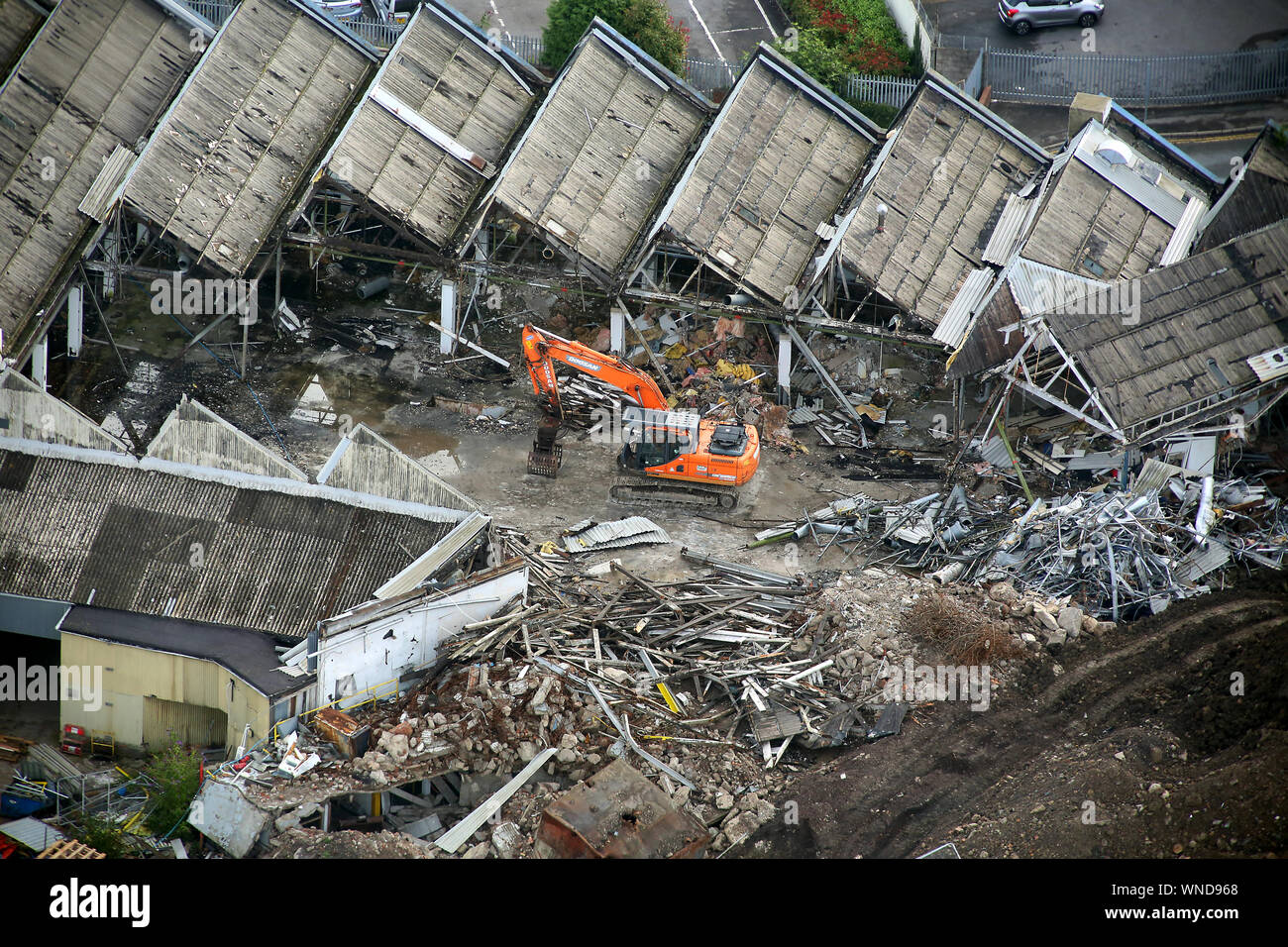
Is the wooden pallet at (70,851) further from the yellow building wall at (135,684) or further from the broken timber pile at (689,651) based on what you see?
the broken timber pile at (689,651)

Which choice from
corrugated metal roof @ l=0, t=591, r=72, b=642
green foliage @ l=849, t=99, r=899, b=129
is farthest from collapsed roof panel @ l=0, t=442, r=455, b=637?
green foliage @ l=849, t=99, r=899, b=129

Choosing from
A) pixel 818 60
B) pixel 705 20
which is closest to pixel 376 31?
pixel 705 20

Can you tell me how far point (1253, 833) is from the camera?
26703 mm

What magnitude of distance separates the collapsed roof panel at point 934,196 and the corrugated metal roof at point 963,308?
0.23 meters

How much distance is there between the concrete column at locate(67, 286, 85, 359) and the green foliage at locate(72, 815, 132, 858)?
19.7m

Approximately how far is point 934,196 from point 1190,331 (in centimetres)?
881

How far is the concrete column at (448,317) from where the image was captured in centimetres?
4653

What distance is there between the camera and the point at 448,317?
1849 inches

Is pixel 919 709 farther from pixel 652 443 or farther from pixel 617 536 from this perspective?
pixel 652 443

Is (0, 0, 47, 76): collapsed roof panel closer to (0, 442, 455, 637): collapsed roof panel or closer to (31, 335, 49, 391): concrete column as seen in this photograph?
(31, 335, 49, 391): concrete column

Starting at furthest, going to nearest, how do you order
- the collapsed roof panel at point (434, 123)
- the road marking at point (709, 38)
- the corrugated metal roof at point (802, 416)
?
the road marking at point (709, 38)
the collapsed roof panel at point (434, 123)
the corrugated metal roof at point (802, 416)

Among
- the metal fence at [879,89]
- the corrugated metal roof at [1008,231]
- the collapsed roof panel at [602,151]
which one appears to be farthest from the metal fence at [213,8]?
the corrugated metal roof at [1008,231]

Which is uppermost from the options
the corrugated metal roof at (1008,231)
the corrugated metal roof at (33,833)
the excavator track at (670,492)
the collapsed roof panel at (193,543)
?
the corrugated metal roof at (1008,231)

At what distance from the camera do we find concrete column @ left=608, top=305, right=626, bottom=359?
45875 millimetres
